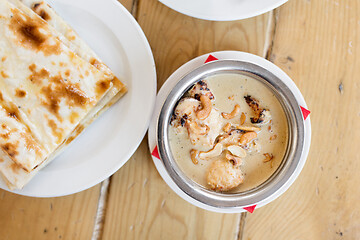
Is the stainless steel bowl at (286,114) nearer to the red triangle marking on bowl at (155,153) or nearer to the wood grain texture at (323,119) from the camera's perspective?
the red triangle marking on bowl at (155,153)

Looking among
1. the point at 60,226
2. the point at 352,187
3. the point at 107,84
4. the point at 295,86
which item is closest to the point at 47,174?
the point at 60,226

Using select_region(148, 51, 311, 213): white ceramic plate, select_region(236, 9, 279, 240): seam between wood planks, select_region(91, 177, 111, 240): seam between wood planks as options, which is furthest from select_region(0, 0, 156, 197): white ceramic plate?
select_region(236, 9, 279, 240): seam between wood planks

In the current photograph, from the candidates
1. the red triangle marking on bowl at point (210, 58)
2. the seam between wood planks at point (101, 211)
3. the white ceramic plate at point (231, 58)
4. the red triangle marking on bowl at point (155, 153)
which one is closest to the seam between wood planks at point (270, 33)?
the white ceramic plate at point (231, 58)

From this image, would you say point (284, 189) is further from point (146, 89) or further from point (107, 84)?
point (107, 84)

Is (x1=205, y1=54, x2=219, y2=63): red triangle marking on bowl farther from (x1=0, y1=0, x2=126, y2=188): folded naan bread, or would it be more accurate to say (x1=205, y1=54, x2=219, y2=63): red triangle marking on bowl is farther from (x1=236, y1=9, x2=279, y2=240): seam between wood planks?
(x1=0, y1=0, x2=126, y2=188): folded naan bread

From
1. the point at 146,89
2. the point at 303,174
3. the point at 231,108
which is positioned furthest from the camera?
the point at 303,174

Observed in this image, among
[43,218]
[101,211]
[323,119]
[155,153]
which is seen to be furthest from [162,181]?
[323,119]
